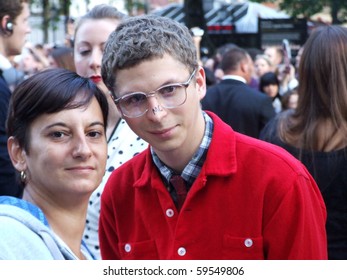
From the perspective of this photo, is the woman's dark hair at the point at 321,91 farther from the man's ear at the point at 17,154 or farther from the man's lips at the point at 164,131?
the man's ear at the point at 17,154

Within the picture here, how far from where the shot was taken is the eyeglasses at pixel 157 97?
2.54 m

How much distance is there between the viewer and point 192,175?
8.71ft

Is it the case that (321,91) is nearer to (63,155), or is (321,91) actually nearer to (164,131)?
(164,131)

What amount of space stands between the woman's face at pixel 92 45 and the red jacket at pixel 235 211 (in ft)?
3.88

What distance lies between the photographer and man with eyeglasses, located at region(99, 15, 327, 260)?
250 centimetres

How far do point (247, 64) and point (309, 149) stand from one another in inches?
191

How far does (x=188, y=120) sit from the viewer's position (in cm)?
260

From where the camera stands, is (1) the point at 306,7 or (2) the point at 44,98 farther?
(1) the point at 306,7

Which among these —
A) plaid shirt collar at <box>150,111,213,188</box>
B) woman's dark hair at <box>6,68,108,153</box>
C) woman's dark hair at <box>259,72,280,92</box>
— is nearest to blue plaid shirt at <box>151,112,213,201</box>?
plaid shirt collar at <box>150,111,213,188</box>

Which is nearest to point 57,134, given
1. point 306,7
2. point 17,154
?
point 17,154

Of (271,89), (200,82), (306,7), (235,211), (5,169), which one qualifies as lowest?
(306,7)

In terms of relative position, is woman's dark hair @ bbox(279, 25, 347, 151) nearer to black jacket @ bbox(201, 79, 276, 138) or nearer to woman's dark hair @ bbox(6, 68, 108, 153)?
woman's dark hair @ bbox(6, 68, 108, 153)

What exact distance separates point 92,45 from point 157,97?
1.42 meters
